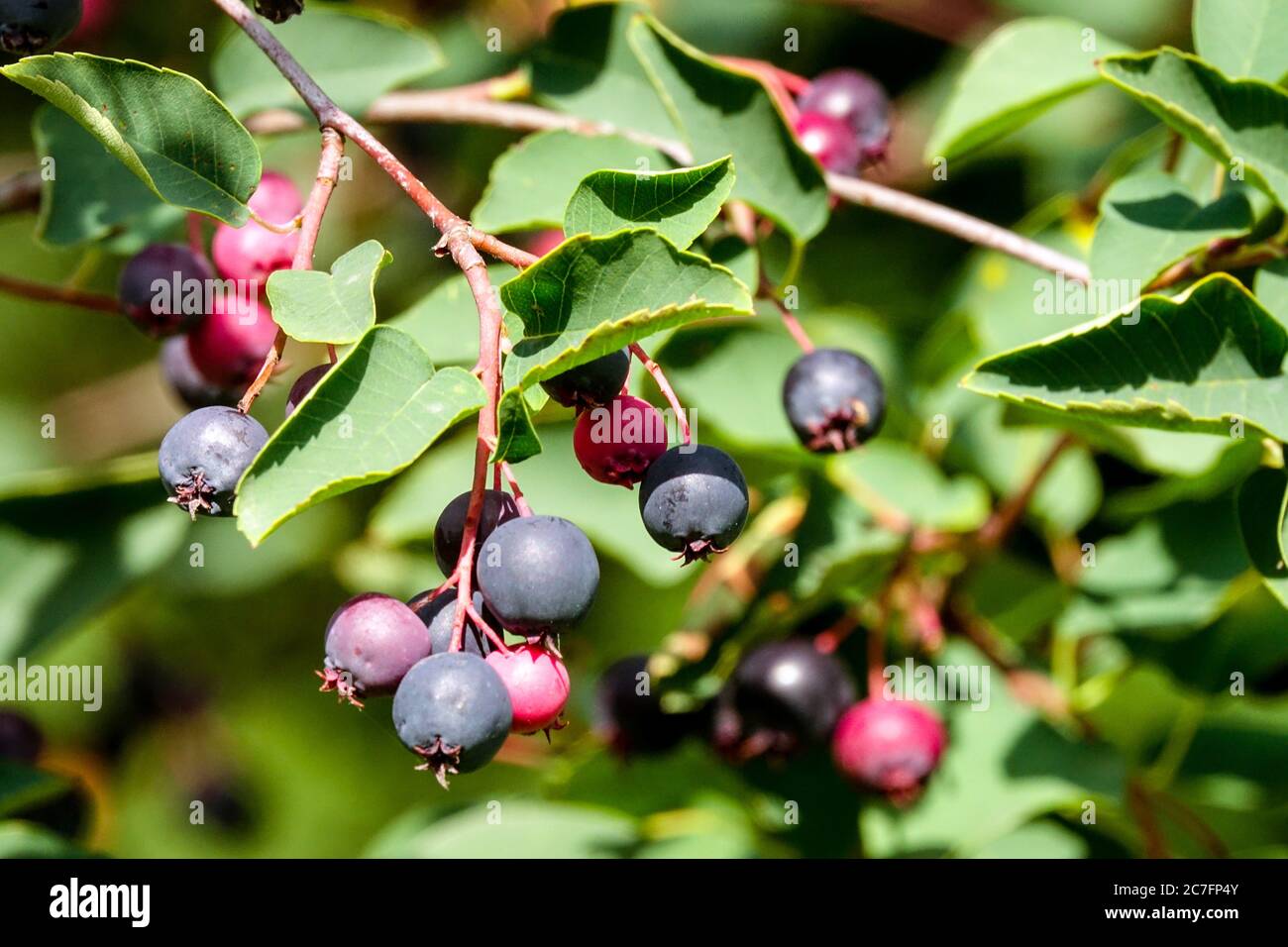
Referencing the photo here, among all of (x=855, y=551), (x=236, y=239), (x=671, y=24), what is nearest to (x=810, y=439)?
(x=855, y=551)

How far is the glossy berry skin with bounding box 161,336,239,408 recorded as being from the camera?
1.85 m

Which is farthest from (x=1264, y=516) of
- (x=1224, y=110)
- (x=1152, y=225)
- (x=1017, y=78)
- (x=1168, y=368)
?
(x=1017, y=78)

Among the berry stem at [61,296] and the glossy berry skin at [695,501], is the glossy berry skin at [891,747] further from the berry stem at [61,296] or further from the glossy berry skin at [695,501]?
the berry stem at [61,296]

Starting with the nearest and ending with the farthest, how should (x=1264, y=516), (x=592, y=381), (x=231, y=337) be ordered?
1. (x=592, y=381)
2. (x=1264, y=516)
3. (x=231, y=337)

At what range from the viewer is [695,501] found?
4.03ft

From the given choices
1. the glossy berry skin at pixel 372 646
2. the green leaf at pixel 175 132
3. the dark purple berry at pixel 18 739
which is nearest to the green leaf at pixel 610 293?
the glossy berry skin at pixel 372 646

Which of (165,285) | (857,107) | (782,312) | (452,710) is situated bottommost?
(452,710)

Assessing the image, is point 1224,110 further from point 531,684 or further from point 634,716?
point 634,716

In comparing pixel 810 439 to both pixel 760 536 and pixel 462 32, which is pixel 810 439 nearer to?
pixel 760 536

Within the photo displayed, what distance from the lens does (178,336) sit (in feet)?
6.11

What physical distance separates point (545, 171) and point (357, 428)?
749mm

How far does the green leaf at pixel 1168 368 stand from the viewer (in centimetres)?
Answer: 140

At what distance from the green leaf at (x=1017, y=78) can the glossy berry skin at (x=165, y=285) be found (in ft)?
3.55

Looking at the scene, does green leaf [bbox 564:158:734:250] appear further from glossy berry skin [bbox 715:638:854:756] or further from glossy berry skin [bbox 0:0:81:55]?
glossy berry skin [bbox 715:638:854:756]
